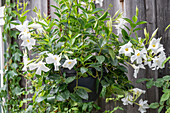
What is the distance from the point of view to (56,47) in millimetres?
1042

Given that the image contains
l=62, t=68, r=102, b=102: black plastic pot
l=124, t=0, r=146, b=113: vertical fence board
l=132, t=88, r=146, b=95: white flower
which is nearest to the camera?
l=62, t=68, r=102, b=102: black plastic pot

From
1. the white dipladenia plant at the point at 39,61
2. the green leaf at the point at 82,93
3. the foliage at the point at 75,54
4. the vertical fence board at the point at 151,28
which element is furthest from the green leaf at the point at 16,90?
the vertical fence board at the point at 151,28

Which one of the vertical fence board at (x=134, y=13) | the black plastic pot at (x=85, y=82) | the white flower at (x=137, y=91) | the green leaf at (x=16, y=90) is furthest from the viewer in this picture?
the green leaf at (x=16, y=90)

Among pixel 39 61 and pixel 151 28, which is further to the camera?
pixel 151 28

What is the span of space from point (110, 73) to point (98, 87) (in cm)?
11

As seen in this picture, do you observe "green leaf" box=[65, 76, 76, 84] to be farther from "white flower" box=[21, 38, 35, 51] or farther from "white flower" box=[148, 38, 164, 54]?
"white flower" box=[148, 38, 164, 54]

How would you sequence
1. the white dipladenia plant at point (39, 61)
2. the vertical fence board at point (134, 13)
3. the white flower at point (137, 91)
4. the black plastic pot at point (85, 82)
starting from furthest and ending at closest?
the vertical fence board at point (134, 13) → the white flower at point (137, 91) → the black plastic pot at point (85, 82) → the white dipladenia plant at point (39, 61)

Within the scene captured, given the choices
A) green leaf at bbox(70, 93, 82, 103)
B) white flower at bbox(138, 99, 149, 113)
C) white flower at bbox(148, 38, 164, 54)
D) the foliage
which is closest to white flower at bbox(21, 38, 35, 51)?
the foliage

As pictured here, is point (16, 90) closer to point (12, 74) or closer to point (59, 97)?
point (12, 74)

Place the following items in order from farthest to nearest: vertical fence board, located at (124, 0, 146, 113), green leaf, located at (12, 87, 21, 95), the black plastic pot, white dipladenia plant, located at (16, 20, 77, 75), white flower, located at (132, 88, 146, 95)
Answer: green leaf, located at (12, 87, 21, 95) < vertical fence board, located at (124, 0, 146, 113) < white flower, located at (132, 88, 146, 95) < the black plastic pot < white dipladenia plant, located at (16, 20, 77, 75)

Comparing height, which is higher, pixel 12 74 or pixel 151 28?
pixel 151 28

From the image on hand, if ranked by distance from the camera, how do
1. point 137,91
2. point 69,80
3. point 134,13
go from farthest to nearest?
1. point 134,13
2. point 137,91
3. point 69,80

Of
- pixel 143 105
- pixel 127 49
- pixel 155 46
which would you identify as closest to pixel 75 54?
pixel 127 49

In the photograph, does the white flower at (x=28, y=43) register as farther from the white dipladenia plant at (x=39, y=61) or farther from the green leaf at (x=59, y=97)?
the green leaf at (x=59, y=97)
